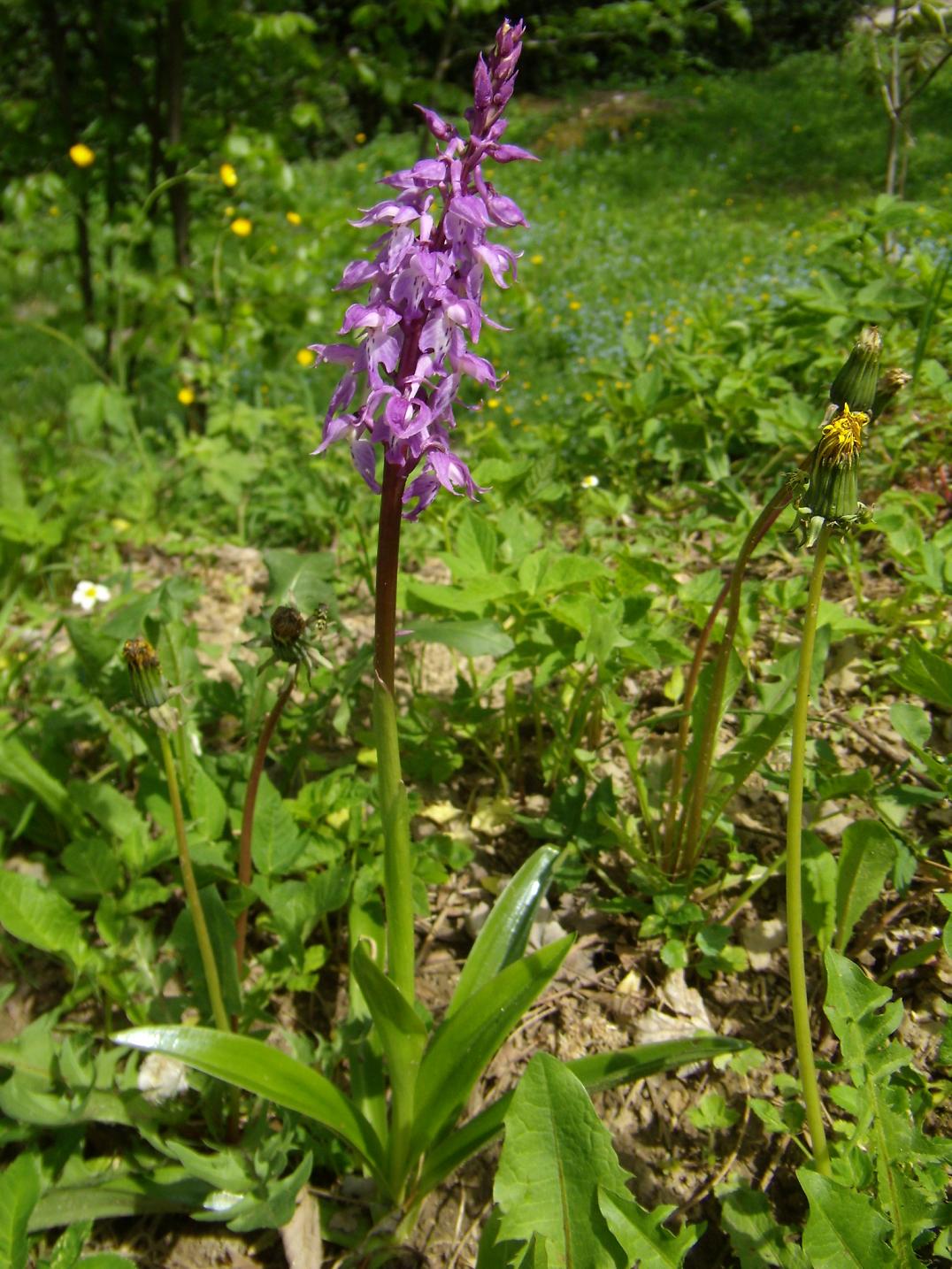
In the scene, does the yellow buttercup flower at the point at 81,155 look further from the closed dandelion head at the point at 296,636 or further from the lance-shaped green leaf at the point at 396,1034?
the lance-shaped green leaf at the point at 396,1034

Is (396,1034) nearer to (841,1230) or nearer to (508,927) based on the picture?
(508,927)

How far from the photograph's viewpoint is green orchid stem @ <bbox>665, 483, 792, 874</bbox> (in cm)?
131

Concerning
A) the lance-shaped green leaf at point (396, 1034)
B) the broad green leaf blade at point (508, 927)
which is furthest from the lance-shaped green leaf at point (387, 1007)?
the broad green leaf blade at point (508, 927)

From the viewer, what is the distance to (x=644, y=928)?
173 cm

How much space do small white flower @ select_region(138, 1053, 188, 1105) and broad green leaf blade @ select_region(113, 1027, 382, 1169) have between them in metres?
0.44

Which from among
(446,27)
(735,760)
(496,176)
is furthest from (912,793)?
(496,176)

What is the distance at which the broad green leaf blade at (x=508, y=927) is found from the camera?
1.59 metres

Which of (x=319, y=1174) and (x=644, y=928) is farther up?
(x=644, y=928)

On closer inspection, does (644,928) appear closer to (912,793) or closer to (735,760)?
(735,760)

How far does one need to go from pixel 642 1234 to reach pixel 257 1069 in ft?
1.93

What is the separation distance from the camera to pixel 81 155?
3.93m

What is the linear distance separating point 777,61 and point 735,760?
18.1m

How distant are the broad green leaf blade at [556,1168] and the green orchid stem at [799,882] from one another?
29 centimetres

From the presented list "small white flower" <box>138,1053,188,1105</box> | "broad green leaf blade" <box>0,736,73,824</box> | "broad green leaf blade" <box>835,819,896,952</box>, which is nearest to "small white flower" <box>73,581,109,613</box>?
"broad green leaf blade" <box>0,736,73,824</box>
